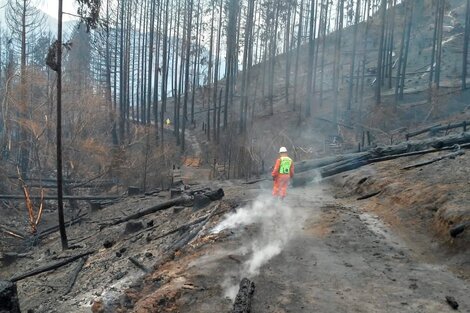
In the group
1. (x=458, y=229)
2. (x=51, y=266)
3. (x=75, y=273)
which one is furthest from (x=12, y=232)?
(x=458, y=229)

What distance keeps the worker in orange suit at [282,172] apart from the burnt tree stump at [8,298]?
21.9 ft

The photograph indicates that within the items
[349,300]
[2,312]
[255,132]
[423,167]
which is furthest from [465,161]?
[255,132]

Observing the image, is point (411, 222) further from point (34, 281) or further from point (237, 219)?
point (34, 281)

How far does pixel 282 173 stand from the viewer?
10.8m

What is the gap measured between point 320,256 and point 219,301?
2186mm

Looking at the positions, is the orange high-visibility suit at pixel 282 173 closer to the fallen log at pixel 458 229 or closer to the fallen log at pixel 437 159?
the fallen log at pixel 437 159

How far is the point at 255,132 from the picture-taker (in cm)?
3120

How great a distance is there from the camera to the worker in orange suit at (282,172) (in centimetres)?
1072

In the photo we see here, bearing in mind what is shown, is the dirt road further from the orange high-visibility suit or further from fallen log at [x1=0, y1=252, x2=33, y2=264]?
fallen log at [x1=0, y1=252, x2=33, y2=264]

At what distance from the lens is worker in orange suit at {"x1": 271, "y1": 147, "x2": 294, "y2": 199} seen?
10.7 meters

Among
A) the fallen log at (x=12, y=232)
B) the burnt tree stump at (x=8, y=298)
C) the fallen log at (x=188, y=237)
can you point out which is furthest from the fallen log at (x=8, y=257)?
the burnt tree stump at (x=8, y=298)

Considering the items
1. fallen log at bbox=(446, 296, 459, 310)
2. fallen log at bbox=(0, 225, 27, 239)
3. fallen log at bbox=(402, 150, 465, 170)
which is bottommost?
fallen log at bbox=(0, 225, 27, 239)

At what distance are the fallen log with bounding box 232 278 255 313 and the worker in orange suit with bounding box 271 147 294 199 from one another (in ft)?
17.3

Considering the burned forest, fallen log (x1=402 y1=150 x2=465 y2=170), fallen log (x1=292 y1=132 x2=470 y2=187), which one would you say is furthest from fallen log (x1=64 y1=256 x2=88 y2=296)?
fallen log (x1=402 y1=150 x2=465 y2=170)
